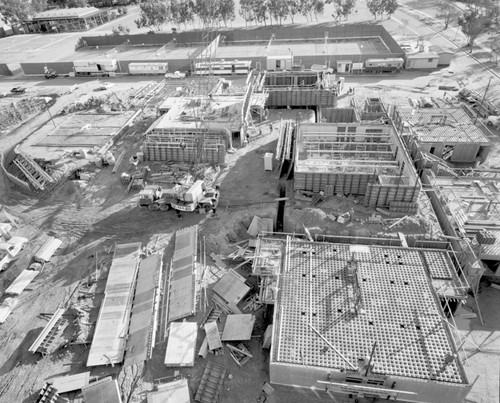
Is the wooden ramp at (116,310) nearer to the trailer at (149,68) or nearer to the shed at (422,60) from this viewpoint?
the trailer at (149,68)

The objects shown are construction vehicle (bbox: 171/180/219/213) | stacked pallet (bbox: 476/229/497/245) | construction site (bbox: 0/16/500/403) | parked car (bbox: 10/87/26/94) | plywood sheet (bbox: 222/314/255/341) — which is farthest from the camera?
parked car (bbox: 10/87/26/94)

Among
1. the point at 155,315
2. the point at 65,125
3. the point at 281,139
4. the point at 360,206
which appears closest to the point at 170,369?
the point at 155,315

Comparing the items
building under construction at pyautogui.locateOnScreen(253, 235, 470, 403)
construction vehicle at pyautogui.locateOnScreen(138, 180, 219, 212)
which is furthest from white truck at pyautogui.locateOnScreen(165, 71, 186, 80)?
building under construction at pyautogui.locateOnScreen(253, 235, 470, 403)

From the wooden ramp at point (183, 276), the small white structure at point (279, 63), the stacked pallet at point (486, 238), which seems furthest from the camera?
the small white structure at point (279, 63)

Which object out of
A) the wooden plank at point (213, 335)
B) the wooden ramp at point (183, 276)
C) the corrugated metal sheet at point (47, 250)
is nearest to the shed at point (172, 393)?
the wooden plank at point (213, 335)

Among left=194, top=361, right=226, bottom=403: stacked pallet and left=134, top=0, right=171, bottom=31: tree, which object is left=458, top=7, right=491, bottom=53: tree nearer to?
left=134, top=0, right=171, bottom=31: tree

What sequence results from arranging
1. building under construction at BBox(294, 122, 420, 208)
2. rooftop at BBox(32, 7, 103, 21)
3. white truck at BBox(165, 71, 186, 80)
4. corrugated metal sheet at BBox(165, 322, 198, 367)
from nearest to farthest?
corrugated metal sheet at BBox(165, 322, 198, 367), building under construction at BBox(294, 122, 420, 208), white truck at BBox(165, 71, 186, 80), rooftop at BBox(32, 7, 103, 21)
